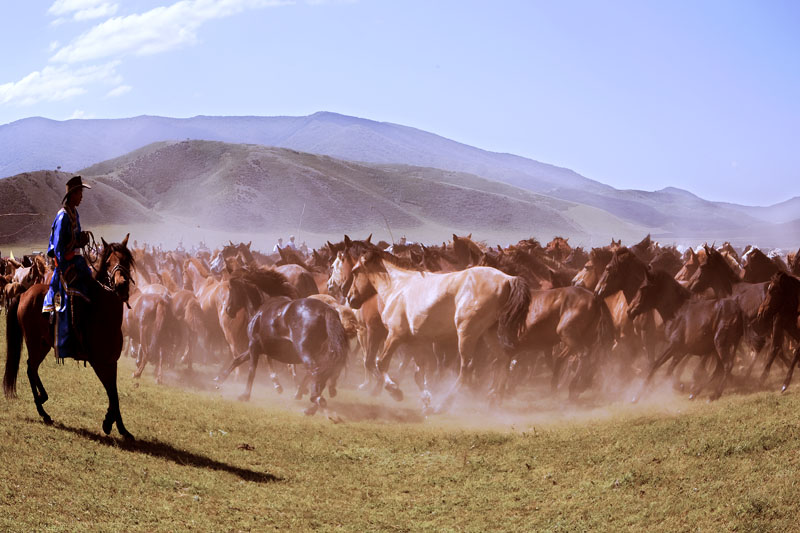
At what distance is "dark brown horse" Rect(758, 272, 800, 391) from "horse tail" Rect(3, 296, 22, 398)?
1266 cm

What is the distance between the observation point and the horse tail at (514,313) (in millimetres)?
14985

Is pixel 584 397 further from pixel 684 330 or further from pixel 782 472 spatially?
pixel 782 472

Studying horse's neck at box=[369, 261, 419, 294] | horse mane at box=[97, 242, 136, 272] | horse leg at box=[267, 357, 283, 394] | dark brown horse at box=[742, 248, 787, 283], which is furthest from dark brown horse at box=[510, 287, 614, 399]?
horse mane at box=[97, 242, 136, 272]

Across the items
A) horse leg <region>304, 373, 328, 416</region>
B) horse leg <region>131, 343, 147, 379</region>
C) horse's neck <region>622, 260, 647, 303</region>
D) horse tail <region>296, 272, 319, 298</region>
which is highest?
horse's neck <region>622, 260, 647, 303</region>

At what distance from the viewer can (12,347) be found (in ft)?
38.6

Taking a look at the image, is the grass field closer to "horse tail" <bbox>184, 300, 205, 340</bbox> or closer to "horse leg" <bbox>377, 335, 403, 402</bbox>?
"horse leg" <bbox>377, 335, 403, 402</bbox>

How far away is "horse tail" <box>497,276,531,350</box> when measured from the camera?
14985 mm

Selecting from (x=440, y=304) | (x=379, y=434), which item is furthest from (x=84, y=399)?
(x=440, y=304)

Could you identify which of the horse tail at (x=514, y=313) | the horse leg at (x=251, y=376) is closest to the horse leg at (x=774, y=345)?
the horse tail at (x=514, y=313)

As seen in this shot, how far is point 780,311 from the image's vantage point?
14.4m

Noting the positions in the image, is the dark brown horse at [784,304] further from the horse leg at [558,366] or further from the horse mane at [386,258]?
the horse mane at [386,258]

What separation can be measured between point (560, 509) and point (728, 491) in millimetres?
2048

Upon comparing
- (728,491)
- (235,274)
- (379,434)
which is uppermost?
(235,274)

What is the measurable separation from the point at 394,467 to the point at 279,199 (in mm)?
143651
